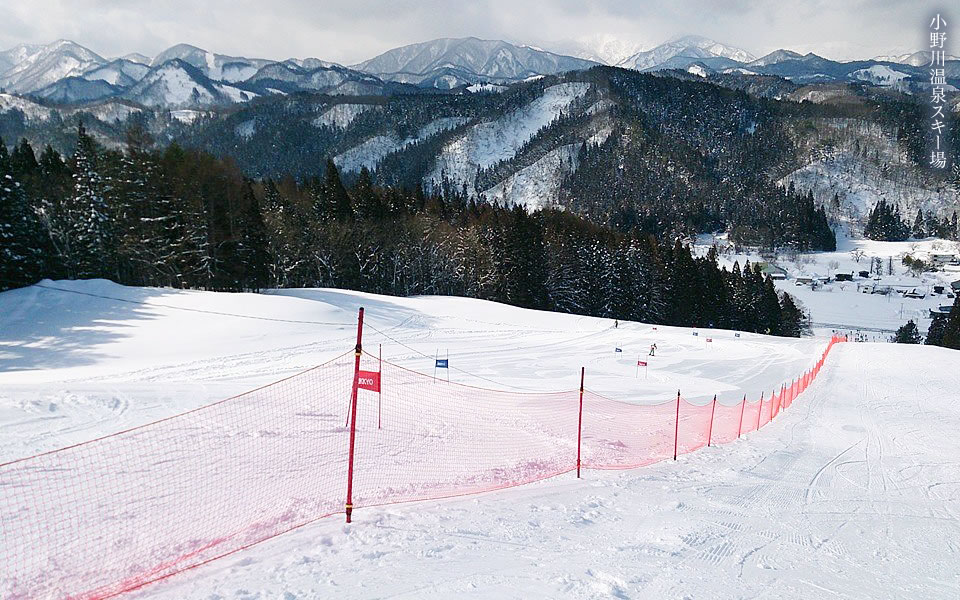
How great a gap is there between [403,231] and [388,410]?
40.9 meters

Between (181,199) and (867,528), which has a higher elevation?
(181,199)

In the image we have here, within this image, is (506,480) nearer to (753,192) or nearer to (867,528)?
(867,528)

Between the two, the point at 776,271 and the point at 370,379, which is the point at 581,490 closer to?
the point at 370,379

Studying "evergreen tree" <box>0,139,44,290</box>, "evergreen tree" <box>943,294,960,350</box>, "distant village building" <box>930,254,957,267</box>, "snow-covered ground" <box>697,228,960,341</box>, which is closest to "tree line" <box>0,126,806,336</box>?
"evergreen tree" <box>0,139,44,290</box>

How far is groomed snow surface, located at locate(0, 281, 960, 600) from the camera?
4.91 metres

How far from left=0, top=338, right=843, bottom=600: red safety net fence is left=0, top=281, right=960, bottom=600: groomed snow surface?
71 centimetres

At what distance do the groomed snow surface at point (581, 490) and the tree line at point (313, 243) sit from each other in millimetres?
10764

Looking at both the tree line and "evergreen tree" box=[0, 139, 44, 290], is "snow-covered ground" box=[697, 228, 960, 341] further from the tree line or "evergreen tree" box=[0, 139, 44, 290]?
"evergreen tree" box=[0, 139, 44, 290]

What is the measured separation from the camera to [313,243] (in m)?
46.7

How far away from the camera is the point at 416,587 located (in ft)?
14.9

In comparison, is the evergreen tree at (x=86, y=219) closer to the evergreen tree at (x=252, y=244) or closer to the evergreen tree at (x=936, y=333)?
the evergreen tree at (x=252, y=244)

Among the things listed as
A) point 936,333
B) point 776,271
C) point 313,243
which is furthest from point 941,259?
point 313,243

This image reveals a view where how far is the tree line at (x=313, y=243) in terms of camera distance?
3403 centimetres

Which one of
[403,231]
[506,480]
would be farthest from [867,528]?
[403,231]
